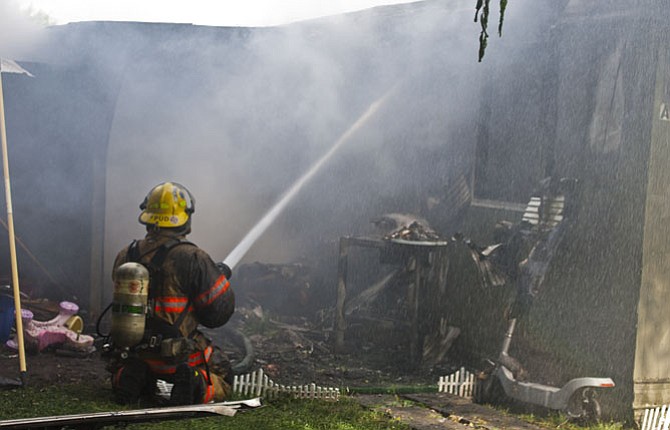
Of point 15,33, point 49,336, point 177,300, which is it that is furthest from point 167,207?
point 15,33

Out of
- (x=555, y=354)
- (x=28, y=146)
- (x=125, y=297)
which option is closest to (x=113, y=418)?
(x=125, y=297)

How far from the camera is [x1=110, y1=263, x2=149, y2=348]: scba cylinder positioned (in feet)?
21.1

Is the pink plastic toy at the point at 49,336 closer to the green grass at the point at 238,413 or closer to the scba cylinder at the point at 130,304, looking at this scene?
the green grass at the point at 238,413

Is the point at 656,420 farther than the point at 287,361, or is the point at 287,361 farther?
the point at 287,361

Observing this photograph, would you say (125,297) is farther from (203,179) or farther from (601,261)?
(203,179)

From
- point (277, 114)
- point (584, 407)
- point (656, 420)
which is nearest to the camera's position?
point (656, 420)

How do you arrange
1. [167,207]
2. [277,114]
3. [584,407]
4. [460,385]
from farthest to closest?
[277,114] → [460,385] → [584,407] → [167,207]

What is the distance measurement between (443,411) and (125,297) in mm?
2675

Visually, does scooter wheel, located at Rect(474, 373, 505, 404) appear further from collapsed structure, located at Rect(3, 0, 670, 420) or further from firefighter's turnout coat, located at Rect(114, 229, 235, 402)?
firefighter's turnout coat, located at Rect(114, 229, 235, 402)

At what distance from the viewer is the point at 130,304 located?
21.1ft

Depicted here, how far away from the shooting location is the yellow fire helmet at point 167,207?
22.6 feet

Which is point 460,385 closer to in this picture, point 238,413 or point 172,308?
point 238,413

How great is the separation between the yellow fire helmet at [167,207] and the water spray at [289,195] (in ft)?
18.9

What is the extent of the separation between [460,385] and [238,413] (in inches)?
95.1
